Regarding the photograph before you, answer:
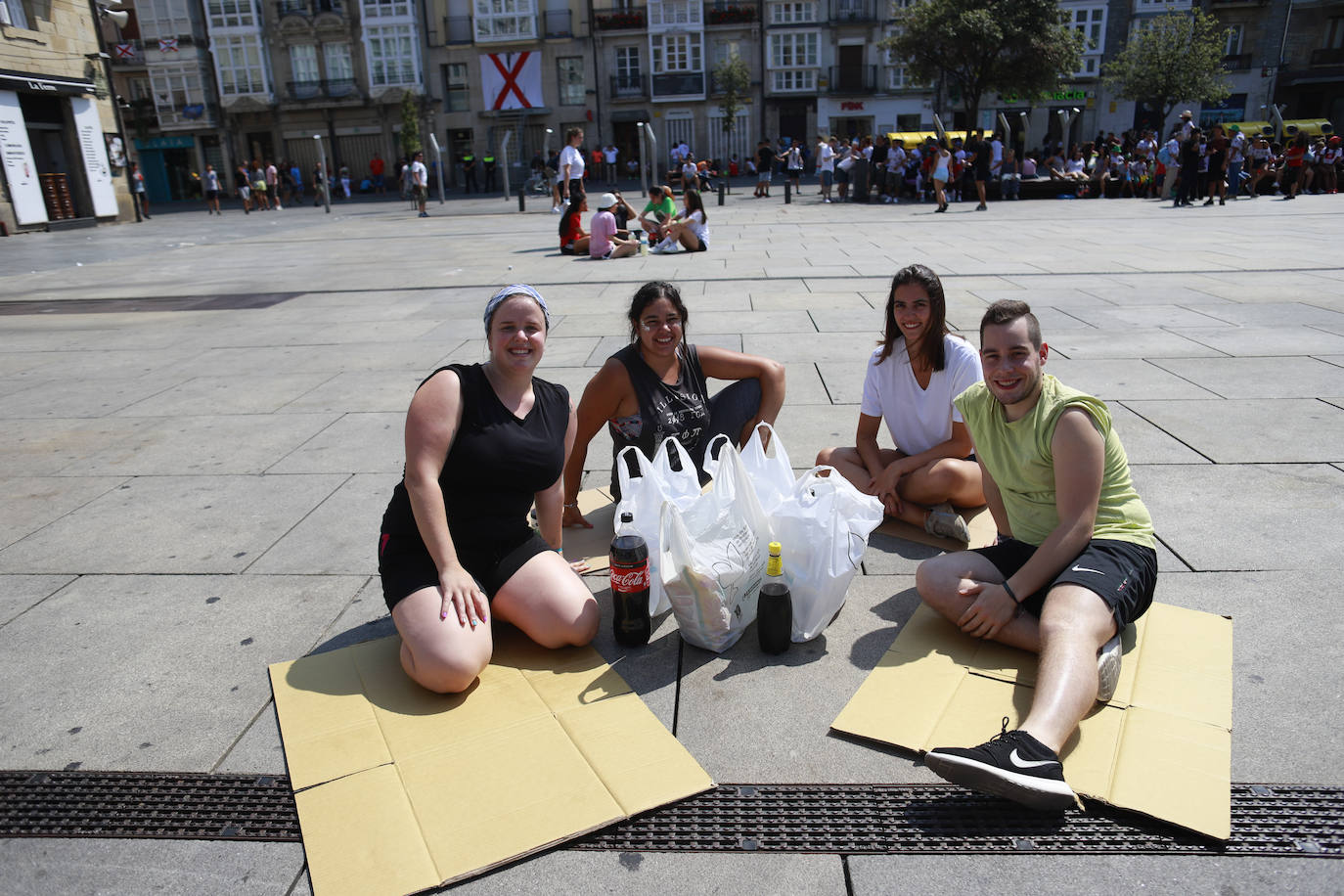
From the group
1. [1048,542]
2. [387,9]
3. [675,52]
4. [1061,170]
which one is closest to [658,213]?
[1048,542]

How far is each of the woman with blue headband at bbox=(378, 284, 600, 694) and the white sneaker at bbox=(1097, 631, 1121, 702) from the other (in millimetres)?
1564

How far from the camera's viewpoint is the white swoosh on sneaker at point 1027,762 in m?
2.16

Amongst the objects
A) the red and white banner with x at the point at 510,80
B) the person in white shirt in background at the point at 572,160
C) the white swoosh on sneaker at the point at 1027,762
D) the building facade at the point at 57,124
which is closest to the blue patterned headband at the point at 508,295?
the white swoosh on sneaker at the point at 1027,762

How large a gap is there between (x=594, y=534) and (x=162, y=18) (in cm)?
4964

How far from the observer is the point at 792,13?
41.5m

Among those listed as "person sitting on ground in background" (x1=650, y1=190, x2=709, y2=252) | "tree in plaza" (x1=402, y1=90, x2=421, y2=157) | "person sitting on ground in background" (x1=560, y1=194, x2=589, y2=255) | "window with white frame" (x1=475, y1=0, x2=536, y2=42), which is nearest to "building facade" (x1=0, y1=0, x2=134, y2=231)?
"tree in plaza" (x1=402, y1=90, x2=421, y2=157)

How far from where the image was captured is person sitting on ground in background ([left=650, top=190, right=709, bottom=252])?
44.0 ft

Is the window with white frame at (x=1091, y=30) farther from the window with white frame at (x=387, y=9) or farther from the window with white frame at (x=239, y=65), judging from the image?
the window with white frame at (x=239, y=65)

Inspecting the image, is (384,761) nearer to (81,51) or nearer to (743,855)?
(743,855)

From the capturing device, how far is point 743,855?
2109 millimetres

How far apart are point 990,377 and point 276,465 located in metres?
3.80

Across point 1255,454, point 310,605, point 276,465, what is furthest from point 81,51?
point 1255,454

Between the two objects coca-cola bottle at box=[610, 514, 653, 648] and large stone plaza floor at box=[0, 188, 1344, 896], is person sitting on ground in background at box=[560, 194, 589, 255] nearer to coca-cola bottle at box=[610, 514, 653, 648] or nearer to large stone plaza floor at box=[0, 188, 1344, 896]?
large stone plaza floor at box=[0, 188, 1344, 896]

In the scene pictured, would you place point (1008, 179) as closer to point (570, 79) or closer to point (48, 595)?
point (48, 595)
